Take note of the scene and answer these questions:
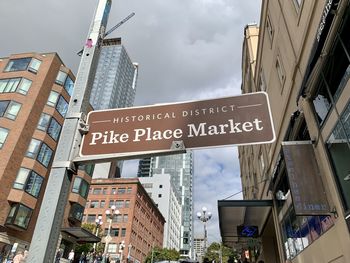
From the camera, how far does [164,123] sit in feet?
11.0

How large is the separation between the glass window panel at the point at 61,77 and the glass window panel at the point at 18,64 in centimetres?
363

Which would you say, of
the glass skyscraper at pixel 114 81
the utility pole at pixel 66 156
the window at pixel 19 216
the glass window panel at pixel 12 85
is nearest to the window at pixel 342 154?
the utility pole at pixel 66 156

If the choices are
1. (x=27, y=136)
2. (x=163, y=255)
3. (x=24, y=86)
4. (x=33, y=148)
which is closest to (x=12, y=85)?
(x=24, y=86)

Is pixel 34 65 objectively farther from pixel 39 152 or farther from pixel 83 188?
pixel 83 188

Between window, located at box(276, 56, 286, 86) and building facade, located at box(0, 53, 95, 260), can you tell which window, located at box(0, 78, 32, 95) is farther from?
window, located at box(276, 56, 286, 86)

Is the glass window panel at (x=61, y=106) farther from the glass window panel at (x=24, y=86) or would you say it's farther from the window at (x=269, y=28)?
the window at (x=269, y=28)

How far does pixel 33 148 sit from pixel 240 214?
24.2 metres

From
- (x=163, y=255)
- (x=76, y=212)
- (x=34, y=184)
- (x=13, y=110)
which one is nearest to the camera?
(x=34, y=184)

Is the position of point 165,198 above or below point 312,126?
above

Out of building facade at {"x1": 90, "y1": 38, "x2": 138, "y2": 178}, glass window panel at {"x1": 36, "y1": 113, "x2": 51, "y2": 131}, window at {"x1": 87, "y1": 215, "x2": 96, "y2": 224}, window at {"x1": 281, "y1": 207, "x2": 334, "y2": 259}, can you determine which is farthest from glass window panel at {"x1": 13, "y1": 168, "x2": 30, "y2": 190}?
building facade at {"x1": 90, "y1": 38, "x2": 138, "y2": 178}

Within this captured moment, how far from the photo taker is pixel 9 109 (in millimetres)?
31953

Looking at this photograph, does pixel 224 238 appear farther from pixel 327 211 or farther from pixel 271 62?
pixel 327 211

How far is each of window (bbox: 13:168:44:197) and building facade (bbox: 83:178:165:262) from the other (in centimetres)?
3784

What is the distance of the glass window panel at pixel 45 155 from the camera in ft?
105
